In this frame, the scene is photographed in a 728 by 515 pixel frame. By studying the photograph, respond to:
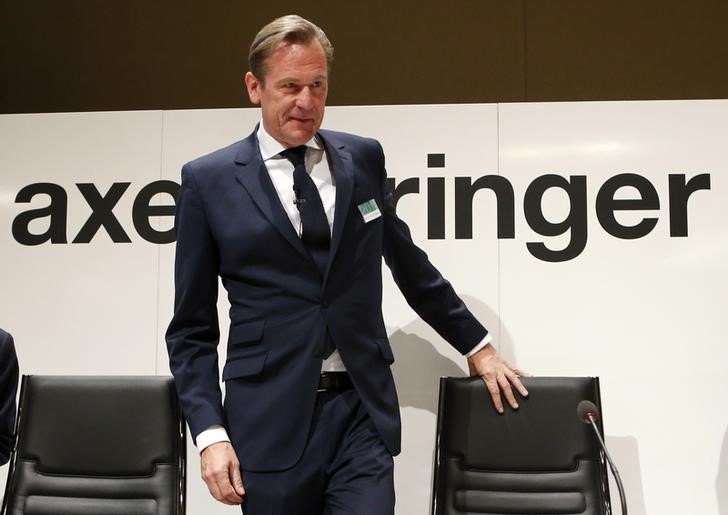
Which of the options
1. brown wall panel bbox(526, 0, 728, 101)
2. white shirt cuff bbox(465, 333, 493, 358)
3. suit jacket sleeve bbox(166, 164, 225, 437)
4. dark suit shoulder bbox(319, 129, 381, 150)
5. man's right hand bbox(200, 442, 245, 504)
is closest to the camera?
man's right hand bbox(200, 442, 245, 504)

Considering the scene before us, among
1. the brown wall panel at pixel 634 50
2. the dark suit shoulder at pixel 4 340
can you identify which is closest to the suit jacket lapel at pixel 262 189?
the dark suit shoulder at pixel 4 340

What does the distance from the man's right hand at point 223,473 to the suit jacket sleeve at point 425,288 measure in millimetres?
792

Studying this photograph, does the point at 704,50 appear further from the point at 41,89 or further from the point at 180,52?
the point at 41,89

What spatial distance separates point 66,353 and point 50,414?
2.97 feet

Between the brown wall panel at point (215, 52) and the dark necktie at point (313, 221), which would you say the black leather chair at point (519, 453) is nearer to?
the dark necktie at point (313, 221)

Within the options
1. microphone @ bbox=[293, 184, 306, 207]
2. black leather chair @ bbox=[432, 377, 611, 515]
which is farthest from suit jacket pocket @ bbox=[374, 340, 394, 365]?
black leather chair @ bbox=[432, 377, 611, 515]

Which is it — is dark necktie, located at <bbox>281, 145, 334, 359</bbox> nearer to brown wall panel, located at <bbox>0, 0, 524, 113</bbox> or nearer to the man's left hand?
the man's left hand

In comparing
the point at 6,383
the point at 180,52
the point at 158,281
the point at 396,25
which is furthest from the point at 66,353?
the point at 396,25

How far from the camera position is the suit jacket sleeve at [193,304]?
223 cm

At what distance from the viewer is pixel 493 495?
9.34 feet

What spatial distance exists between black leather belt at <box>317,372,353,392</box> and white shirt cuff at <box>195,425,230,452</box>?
0.84ft

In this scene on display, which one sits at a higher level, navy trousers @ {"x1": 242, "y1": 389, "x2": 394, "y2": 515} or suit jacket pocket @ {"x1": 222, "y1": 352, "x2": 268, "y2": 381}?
suit jacket pocket @ {"x1": 222, "y1": 352, "x2": 268, "y2": 381}

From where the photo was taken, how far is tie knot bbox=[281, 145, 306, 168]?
2.26 m

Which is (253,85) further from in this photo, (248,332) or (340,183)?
(248,332)
